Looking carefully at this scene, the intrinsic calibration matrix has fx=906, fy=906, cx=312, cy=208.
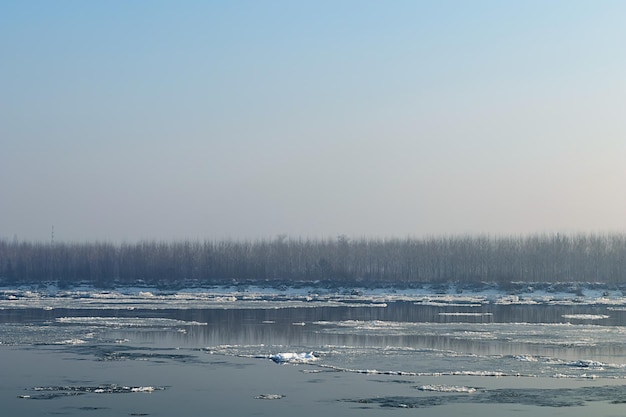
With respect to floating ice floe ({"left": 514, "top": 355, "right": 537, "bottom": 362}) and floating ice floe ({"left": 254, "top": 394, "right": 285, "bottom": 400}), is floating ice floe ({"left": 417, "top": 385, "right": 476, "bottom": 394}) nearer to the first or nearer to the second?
floating ice floe ({"left": 254, "top": 394, "right": 285, "bottom": 400})

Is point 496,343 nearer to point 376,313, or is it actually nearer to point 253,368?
point 253,368

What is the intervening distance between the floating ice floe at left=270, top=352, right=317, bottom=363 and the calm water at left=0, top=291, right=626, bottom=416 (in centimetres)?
5

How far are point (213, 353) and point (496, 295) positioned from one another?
3927 cm

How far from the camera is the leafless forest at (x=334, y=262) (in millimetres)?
74562

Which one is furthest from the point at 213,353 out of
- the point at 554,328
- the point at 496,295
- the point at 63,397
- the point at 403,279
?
the point at 403,279

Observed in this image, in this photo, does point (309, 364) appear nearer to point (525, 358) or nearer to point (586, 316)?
point (525, 358)

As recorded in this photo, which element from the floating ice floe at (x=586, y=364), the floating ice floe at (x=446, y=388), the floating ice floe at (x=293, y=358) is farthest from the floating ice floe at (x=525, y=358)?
the floating ice floe at (x=293, y=358)

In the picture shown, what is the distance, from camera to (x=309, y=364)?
65.6 ft

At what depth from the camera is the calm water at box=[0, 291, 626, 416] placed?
14891mm

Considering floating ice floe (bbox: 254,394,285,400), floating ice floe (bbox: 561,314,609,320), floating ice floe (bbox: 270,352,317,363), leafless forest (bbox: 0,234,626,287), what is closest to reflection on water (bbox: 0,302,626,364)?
floating ice floe (bbox: 561,314,609,320)

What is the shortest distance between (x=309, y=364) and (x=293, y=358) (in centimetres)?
78

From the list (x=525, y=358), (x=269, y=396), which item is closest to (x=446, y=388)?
(x=269, y=396)

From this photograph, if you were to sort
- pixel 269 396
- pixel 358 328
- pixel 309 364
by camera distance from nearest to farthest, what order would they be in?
pixel 269 396
pixel 309 364
pixel 358 328

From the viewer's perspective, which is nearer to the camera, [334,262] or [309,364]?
[309,364]
